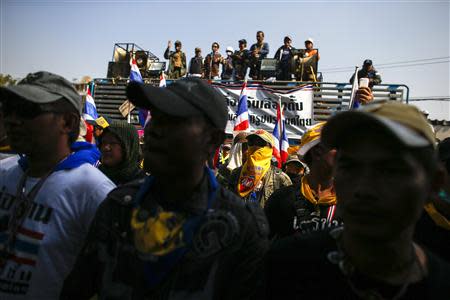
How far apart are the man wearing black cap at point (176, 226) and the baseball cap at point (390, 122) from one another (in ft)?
1.61

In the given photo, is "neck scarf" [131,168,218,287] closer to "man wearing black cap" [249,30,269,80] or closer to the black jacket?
the black jacket

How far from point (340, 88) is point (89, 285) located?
12.6m

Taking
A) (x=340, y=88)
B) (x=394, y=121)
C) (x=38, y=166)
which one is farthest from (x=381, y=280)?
(x=340, y=88)

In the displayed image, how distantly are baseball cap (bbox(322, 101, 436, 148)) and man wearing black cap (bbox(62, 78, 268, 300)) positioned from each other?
490 mm

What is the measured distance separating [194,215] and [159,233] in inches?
5.8

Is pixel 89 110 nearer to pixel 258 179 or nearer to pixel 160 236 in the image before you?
pixel 258 179

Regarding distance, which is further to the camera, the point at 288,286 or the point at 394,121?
the point at 288,286

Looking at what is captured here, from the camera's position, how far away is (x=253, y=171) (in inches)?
190

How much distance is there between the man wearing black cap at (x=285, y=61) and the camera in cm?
1261

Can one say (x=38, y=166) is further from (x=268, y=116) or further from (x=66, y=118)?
(x=268, y=116)

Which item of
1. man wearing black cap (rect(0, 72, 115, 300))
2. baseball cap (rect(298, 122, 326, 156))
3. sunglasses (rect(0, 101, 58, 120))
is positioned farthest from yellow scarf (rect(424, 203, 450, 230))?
sunglasses (rect(0, 101, 58, 120))

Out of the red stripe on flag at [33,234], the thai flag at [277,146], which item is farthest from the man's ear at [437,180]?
the thai flag at [277,146]

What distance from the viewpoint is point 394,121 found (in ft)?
3.90

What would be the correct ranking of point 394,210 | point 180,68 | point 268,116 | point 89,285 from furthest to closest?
point 180,68 < point 268,116 < point 89,285 < point 394,210
